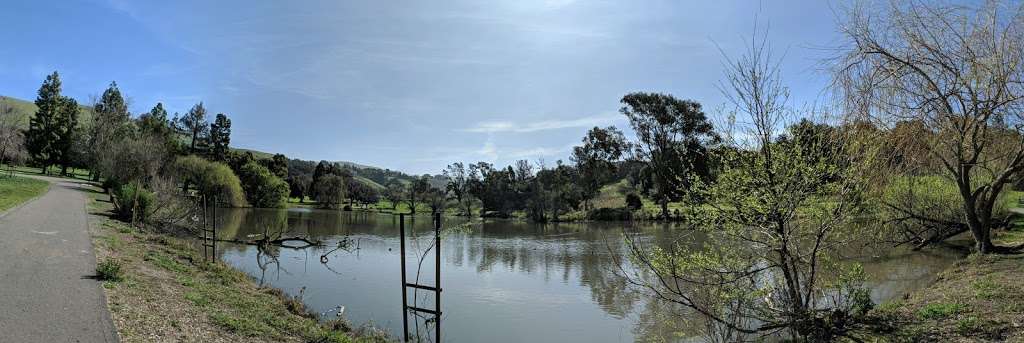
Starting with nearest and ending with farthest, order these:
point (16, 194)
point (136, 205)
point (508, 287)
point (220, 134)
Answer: point (508, 287), point (136, 205), point (16, 194), point (220, 134)

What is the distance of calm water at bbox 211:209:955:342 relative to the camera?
42.9ft

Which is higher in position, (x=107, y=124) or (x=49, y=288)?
(x=107, y=124)

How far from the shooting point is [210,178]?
62750 millimetres

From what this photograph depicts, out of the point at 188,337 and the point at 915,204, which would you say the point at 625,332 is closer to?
the point at 188,337

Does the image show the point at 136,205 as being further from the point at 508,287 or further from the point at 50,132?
the point at 50,132

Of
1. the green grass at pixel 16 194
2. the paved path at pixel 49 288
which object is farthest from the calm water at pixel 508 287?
the green grass at pixel 16 194

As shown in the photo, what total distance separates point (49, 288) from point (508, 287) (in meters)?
12.7

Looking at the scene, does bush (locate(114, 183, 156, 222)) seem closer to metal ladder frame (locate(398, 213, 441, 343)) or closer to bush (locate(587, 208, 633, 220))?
metal ladder frame (locate(398, 213, 441, 343))

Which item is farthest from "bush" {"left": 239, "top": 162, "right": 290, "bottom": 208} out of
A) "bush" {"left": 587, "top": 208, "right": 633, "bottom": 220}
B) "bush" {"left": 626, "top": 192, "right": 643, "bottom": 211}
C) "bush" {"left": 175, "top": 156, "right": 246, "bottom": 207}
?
"bush" {"left": 626, "top": 192, "right": 643, "bottom": 211}

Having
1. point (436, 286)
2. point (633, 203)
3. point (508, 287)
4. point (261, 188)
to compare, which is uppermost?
point (261, 188)

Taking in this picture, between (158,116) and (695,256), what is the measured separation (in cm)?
9129

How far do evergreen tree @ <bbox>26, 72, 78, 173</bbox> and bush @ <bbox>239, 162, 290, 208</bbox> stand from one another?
1983cm

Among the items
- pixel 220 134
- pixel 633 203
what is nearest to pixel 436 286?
pixel 633 203

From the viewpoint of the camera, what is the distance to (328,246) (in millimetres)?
29953
